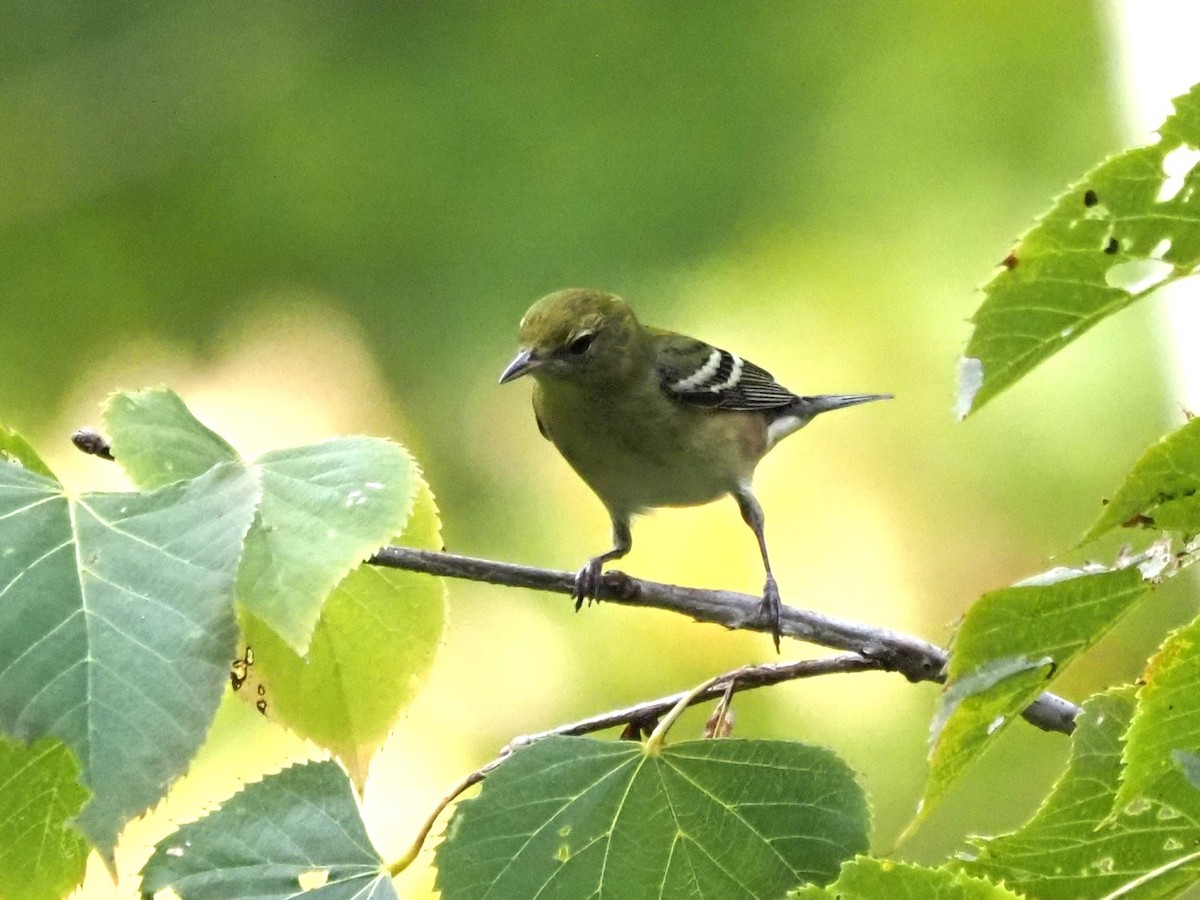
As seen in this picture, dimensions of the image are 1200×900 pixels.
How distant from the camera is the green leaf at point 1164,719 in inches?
28.3

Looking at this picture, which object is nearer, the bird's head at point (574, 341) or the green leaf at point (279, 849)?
the green leaf at point (279, 849)

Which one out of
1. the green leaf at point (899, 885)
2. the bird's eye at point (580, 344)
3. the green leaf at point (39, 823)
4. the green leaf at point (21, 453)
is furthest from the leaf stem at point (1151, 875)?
the bird's eye at point (580, 344)

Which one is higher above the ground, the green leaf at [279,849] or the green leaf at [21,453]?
the green leaf at [21,453]

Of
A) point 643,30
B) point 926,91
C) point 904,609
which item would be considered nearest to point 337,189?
point 643,30

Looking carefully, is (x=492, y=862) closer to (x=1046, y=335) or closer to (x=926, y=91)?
(x=1046, y=335)

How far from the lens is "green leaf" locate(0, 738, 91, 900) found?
0.85 m

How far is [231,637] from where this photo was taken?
751mm

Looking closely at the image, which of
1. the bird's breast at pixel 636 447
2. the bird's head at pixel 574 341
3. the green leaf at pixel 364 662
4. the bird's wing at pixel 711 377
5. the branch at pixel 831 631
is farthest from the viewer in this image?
the bird's wing at pixel 711 377

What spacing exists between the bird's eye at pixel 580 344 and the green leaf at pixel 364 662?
1.16 m

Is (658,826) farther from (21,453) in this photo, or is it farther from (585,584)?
(21,453)

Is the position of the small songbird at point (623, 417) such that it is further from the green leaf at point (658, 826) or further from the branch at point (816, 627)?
the green leaf at point (658, 826)

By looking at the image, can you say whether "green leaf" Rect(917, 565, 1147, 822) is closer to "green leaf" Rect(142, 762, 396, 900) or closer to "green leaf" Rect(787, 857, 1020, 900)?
"green leaf" Rect(787, 857, 1020, 900)

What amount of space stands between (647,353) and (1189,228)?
186 cm

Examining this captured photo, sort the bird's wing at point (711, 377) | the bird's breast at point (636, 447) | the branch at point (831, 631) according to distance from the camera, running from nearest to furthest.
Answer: the branch at point (831, 631), the bird's breast at point (636, 447), the bird's wing at point (711, 377)
